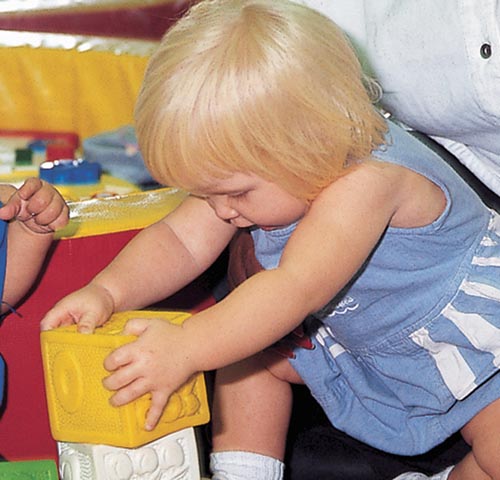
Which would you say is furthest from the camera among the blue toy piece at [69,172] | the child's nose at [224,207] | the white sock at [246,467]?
the blue toy piece at [69,172]

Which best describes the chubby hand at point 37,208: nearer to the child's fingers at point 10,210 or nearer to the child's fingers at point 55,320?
the child's fingers at point 10,210

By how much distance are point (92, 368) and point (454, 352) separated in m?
0.32

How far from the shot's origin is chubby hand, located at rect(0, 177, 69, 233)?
81 centimetres

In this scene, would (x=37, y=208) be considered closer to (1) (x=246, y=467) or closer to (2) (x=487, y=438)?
(1) (x=246, y=467)

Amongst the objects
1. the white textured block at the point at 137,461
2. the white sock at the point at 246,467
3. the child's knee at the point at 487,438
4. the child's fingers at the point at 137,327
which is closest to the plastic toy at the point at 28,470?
the white textured block at the point at 137,461

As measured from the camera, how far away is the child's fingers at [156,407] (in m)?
0.61

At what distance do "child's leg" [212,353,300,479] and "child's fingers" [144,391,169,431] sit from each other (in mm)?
274

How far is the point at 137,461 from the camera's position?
0.63 meters

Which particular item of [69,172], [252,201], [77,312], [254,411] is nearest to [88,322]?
[77,312]

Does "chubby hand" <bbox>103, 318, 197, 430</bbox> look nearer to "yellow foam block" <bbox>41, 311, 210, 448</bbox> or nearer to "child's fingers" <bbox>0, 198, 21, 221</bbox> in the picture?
"yellow foam block" <bbox>41, 311, 210, 448</bbox>

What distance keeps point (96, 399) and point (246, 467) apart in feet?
0.92

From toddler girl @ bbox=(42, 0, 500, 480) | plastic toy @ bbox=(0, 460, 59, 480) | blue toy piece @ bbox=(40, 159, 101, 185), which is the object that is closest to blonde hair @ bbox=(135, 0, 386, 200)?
toddler girl @ bbox=(42, 0, 500, 480)

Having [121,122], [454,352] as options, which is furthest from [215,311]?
[121,122]

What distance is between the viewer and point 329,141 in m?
0.69
